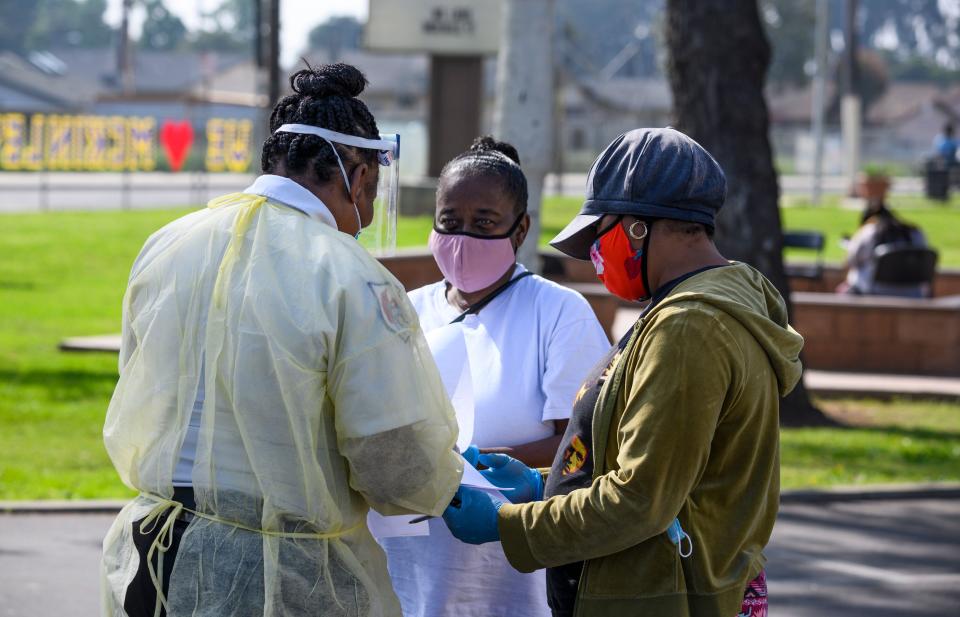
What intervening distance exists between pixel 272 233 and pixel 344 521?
0.59 meters

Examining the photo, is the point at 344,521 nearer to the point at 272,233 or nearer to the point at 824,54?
the point at 272,233

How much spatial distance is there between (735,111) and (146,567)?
8177mm

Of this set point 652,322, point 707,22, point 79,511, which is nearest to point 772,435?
point 652,322

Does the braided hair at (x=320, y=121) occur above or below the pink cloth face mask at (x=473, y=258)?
above

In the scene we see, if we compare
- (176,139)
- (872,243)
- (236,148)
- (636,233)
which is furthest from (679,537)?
(236,148)

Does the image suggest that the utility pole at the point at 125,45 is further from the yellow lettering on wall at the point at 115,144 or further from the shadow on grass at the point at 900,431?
the shadow on grass at the point at 900,431

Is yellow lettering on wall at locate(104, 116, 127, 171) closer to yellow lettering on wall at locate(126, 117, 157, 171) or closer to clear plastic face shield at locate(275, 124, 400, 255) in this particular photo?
yellow lettering on wall at locate(126, 117, 157, 171)

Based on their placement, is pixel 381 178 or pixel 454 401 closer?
pixel 381 178

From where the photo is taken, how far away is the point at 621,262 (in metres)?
2.84

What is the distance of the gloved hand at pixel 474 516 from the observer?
2.94 m

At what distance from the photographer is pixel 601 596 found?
2.73 meters

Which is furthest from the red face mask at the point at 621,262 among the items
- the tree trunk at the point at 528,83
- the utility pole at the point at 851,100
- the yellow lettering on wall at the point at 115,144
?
the yellow lettering on wall at the point at 115,144

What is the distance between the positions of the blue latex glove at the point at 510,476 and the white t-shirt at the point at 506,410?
28 cm

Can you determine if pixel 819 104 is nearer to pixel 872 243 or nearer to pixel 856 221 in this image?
pixel 856 221
